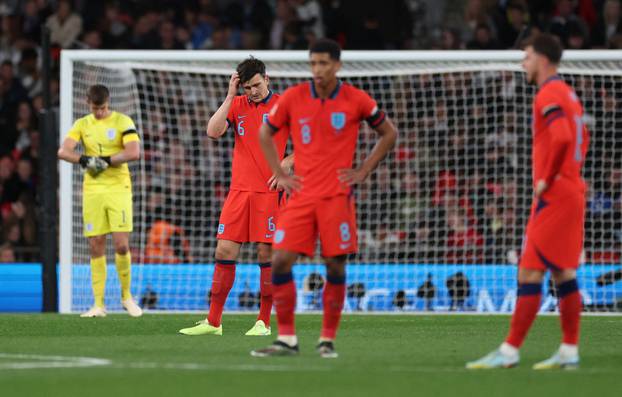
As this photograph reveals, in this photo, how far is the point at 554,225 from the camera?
7.53m

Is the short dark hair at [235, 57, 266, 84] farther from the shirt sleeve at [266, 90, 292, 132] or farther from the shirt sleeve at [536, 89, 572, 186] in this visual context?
the shirt sleeve at [536, 89, 572, 186]

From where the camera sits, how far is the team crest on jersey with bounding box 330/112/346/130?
8180mm

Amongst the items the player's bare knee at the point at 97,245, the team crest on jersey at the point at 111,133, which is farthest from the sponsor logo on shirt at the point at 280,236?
the player's bare knee at the point at 97,245

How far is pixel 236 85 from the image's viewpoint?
10.5 meters

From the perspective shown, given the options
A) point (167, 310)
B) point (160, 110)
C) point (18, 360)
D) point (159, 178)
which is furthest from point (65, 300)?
point (18, 360)

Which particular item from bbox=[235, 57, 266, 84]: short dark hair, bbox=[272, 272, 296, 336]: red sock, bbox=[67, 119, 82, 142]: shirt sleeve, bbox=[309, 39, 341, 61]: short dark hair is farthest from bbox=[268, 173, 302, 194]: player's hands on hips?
bbox=[67, 119, 82, 142]: shirt sleeve

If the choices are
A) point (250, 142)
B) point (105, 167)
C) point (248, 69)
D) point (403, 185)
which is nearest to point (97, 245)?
point (105, 167)

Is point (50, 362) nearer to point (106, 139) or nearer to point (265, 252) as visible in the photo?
point (265, 252)

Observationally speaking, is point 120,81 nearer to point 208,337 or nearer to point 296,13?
point 296,13

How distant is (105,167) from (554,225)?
6.46 m

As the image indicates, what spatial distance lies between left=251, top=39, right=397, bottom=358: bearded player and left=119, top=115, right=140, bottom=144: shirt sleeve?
15.9ft

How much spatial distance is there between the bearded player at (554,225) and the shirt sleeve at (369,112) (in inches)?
43.4

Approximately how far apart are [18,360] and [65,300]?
6.86m

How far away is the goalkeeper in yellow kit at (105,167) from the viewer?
12961mm
